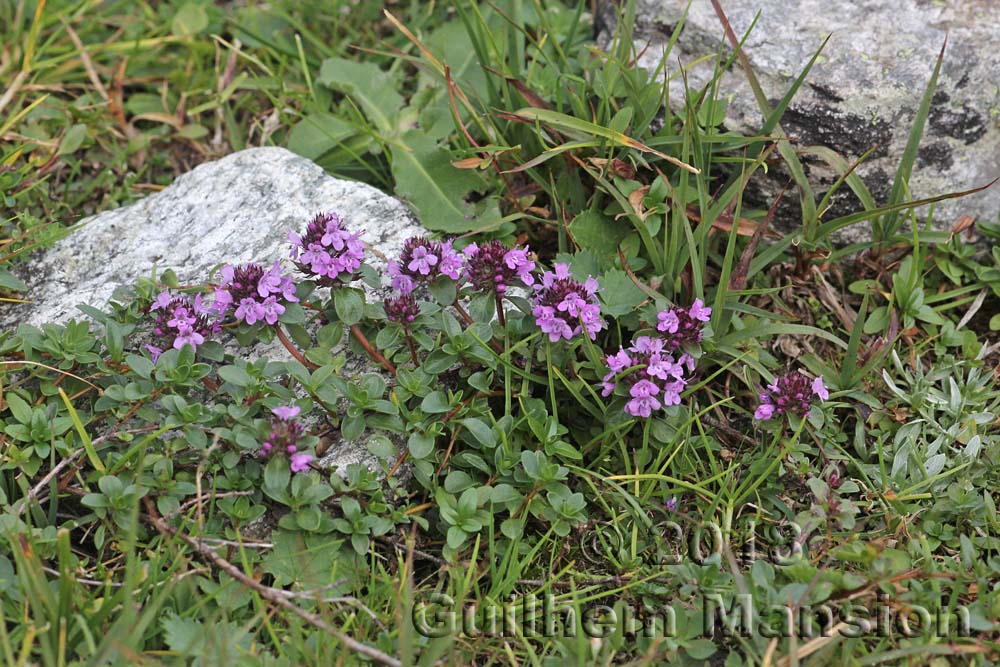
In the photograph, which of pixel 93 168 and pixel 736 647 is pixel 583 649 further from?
pixel 93 168

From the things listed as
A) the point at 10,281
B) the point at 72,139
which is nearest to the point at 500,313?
the point at 10,281

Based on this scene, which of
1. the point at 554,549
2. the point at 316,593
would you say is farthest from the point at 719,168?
the point at 316,593

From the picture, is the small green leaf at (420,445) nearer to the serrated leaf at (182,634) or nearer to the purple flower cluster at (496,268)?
the purple flower cluster at (496,268)

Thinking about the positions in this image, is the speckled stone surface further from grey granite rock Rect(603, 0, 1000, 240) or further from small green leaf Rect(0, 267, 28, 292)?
grey granite rock Rect(603, 0, 1000, 240)

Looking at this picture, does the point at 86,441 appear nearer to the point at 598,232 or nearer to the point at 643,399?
the point at 643,399

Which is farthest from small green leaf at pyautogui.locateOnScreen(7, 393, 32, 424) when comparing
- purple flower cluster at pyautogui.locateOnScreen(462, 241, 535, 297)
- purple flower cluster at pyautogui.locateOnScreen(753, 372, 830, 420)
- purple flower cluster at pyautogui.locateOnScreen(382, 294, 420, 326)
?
purple flower cluster at pyautogui.locateOnScreen(753, 372, 830, 420)
